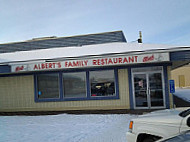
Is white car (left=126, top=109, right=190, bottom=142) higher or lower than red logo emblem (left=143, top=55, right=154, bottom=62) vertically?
lower

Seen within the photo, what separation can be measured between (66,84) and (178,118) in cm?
874

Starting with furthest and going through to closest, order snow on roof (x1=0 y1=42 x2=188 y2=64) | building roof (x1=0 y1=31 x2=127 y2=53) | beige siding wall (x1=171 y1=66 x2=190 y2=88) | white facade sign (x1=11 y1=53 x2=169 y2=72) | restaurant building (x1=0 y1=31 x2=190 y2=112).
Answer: beige siding wall (x1=171 y1=66 x2=190 y2=88), building roof (x1=0 y1=31 x2=127 y2=53), snow on roof (x1=0 y1=42 x2=188 y2=64), restaurant building (x1=0 y1=31 x2=190 y2=112), white facade sign (x1=11 y1=53 x2=169 y2=72)

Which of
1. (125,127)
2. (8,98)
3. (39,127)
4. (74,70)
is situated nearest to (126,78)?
(74,70)

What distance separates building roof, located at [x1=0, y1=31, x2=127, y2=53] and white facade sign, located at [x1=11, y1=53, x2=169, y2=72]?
5.05m

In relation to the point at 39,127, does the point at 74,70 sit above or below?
above

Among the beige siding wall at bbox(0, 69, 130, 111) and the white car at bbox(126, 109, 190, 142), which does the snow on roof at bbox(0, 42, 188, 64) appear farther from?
the white car at bbox(126, 109, 190, 142)

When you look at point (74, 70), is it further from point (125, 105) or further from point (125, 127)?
point (125, 127)

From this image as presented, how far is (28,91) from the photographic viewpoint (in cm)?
1220

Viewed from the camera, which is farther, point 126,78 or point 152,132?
point 126,78

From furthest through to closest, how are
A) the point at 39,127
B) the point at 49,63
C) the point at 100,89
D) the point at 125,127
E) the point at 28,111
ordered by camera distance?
the point at 28,111
the point at 100,89
the point at 49,63
the point at 39,127
the point at 125,127

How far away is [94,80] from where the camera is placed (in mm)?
11320

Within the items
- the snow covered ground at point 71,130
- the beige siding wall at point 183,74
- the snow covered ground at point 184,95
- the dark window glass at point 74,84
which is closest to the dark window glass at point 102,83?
the dark window glass at point 74,84

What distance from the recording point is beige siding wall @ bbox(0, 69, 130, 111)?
10870 millimetres

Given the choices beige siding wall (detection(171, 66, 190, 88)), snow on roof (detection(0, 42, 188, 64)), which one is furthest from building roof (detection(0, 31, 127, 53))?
beige siding wall (detection(171, 66, 190, 88))
